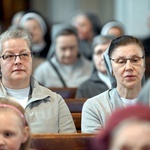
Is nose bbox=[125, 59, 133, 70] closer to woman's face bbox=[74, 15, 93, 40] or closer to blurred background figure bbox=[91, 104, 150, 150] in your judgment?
blurred background figure bbox=[91, 104, 150, 150]

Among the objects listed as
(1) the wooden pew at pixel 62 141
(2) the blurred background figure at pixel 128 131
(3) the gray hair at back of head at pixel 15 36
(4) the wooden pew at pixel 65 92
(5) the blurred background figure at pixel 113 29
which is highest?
(2) the blurred background figure at pixel 128 131

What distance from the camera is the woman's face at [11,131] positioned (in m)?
3.21

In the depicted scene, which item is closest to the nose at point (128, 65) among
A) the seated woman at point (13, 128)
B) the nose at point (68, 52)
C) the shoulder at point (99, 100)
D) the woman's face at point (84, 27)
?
the shoulder at point (99, 100)

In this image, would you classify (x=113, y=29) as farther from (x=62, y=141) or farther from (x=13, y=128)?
(x=13, y=128)

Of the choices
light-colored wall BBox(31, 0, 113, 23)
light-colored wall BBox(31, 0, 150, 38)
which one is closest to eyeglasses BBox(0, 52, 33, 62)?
light-colored wall BBox(31, 0, 150, 38)

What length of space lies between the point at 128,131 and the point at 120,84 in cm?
201

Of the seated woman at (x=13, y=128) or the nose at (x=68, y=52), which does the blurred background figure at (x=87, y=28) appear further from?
the seated woman at (x=13, y=128)

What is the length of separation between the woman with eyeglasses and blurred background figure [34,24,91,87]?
7.65 ft

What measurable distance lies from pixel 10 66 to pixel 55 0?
7.41 meters

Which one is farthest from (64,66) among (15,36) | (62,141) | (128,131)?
(128,131)

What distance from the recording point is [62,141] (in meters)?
3.83

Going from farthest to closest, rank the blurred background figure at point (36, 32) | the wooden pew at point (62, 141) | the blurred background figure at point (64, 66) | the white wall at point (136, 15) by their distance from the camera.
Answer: the white wall at point (136, 15) < the blurred background figure at point (36, 32) < the blurred background figure at point (64, 66) < the wooden pew at point (62, 141)

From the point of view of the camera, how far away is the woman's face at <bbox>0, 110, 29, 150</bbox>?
10.5 ft

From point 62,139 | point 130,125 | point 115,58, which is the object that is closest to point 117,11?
point 115,58
